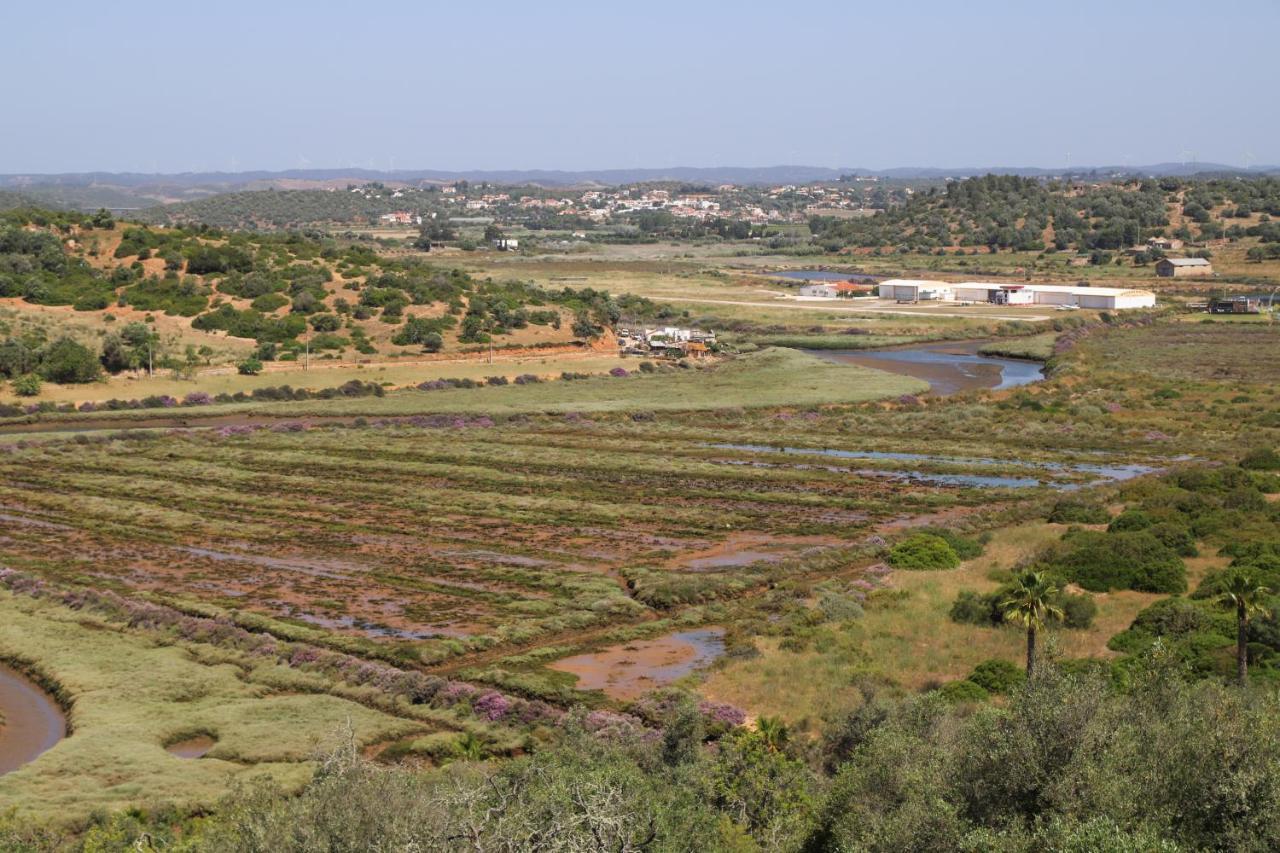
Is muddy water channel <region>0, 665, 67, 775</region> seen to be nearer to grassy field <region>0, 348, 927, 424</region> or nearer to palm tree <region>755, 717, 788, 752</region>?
palm tree <region>755, 717, 788, 752</region>

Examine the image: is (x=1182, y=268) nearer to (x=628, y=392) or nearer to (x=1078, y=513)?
(x=628, y=392)

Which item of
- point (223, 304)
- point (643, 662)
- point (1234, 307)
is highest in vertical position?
point (223, 304)

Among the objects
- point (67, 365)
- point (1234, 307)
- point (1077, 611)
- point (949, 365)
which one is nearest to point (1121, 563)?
point (1077, 611)

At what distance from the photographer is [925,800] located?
1614 centimetres

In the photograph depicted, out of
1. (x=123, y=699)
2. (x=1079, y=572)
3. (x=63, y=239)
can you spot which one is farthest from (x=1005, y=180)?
(x=123, y=699)

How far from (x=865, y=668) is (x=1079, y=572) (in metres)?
9.94

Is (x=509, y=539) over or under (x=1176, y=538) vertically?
under

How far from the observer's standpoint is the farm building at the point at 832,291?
12506cm

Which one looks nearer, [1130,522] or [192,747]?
[192,747]

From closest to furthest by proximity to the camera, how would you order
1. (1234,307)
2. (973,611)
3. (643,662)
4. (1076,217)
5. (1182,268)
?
(643,662) → (973,611) → (1234,307) → (1182,268) → (1076,217)

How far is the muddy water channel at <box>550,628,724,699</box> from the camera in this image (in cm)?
2744

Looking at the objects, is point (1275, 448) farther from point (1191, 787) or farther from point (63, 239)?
point (63, 239)

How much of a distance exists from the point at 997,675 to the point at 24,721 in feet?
62.5

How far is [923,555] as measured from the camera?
36.6 m
